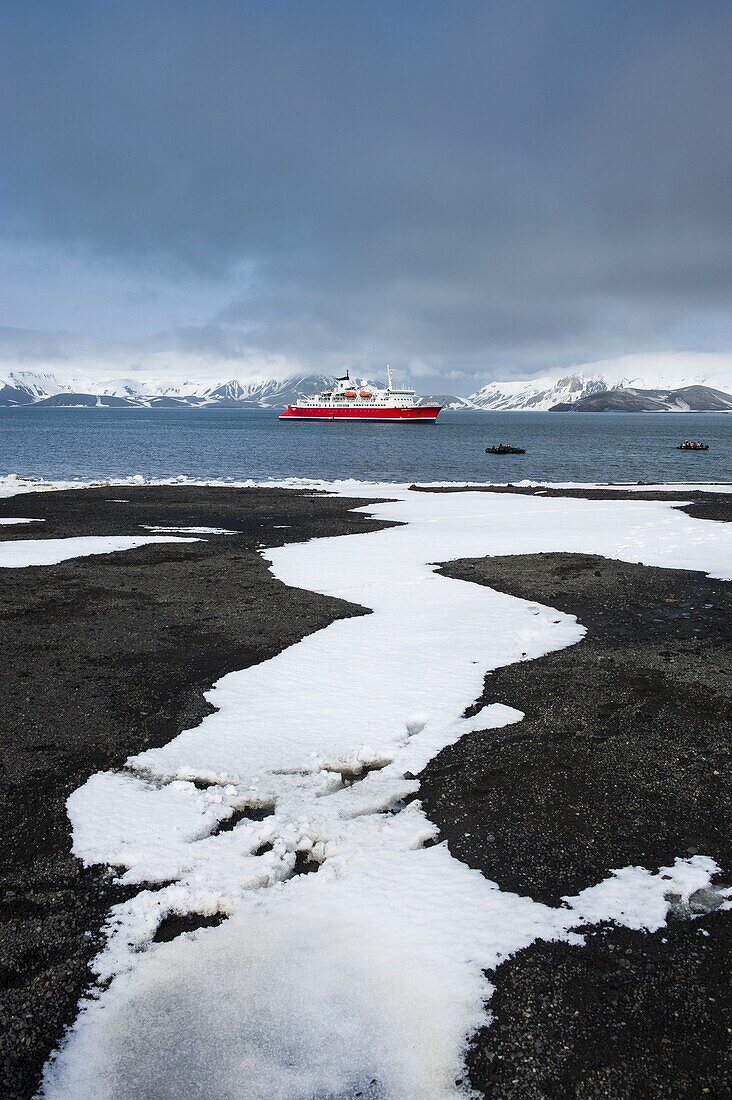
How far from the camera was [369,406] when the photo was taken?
14900cm

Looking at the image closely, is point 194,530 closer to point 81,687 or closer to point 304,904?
point 81,687

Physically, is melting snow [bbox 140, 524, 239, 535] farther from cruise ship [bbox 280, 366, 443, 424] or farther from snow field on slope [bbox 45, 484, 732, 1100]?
cruise ship [bbox 280, 366, 443, 424]

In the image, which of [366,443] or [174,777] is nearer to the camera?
[174,777]

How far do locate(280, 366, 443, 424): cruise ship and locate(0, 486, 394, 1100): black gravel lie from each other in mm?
130358

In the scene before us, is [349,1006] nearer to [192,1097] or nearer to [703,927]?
[192,1097]

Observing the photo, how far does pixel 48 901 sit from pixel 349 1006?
2289 mm

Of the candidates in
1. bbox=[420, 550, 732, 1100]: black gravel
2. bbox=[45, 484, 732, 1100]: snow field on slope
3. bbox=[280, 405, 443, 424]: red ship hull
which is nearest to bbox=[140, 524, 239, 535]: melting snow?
bbox=[45, 484, 732, 1100]: snow field on slope

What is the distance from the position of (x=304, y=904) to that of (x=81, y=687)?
4992 mm

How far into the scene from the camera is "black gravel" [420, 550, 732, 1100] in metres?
3.47

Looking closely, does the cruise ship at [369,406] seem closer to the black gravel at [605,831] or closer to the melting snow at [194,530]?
the melting snow at [194,530]

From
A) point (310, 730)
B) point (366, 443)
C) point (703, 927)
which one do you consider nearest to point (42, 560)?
point (310, 730)

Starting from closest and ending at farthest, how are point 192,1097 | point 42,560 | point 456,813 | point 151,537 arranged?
point 192,1097, point 456,813, point 42,560, point 151,537

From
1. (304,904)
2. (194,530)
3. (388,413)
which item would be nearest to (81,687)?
(304,904)

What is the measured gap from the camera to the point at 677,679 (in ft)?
28.6
